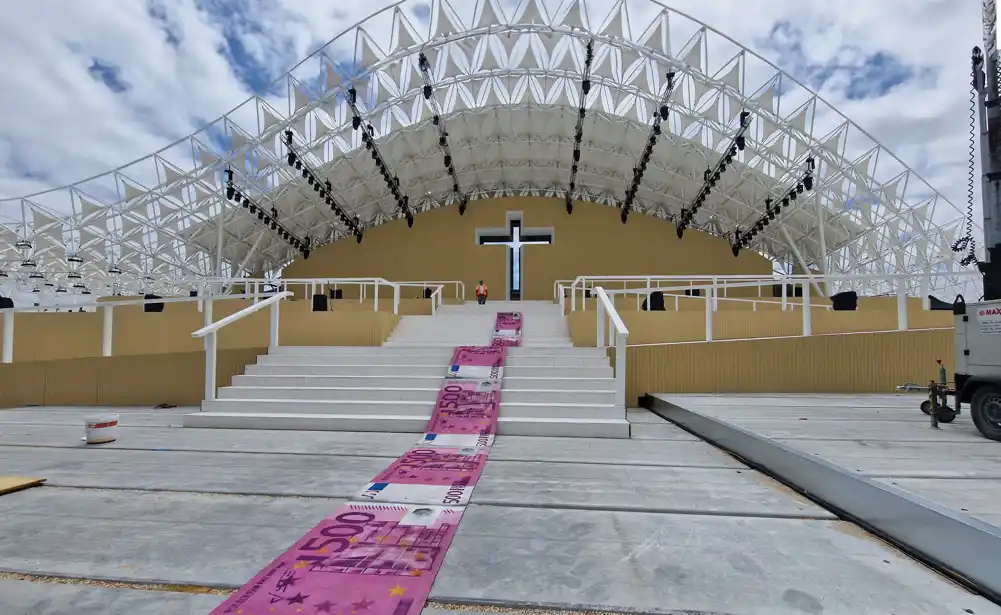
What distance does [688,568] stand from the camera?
2.29 meters

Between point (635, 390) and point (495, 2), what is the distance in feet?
57.4

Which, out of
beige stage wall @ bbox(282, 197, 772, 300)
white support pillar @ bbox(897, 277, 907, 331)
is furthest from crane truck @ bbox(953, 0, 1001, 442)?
beige stage wall @ bbox(282, 197, 772, 300)

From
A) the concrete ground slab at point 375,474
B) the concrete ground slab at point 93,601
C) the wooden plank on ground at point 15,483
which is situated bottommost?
the concrete ground slab at point 375,474

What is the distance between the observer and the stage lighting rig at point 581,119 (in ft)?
68.3

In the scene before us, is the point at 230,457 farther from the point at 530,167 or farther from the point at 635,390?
the point at 530,167

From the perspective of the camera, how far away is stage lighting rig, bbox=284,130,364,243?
24.1 m

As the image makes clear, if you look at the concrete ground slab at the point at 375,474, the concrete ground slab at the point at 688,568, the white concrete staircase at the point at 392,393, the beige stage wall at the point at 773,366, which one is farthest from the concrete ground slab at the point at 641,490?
the beige stage wall at the point at 773,366

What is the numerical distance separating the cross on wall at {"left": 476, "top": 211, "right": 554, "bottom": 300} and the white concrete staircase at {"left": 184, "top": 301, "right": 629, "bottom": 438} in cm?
2630

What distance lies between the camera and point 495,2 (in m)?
19.8

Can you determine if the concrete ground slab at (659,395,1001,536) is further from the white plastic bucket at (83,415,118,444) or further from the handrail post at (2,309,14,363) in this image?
the handrail post at (2,309,14,363)

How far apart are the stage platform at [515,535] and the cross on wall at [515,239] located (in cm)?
2977

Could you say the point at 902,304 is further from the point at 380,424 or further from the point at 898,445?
the point at 380,424

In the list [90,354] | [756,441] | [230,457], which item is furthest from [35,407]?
[756,441]

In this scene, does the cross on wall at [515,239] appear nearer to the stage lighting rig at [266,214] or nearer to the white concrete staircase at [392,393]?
the stage lighting rig at [266,214]
